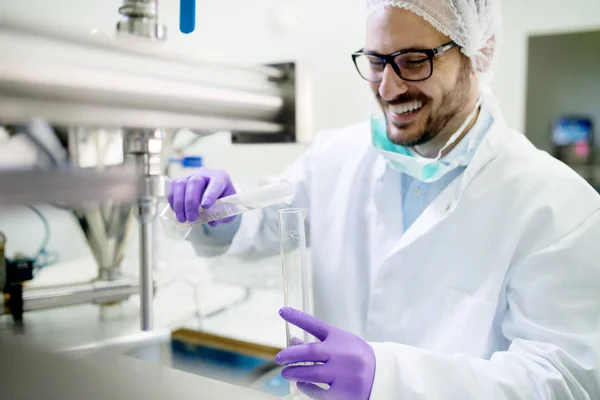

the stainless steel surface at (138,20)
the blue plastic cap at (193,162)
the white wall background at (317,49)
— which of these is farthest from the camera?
the white wall background at (317,49)

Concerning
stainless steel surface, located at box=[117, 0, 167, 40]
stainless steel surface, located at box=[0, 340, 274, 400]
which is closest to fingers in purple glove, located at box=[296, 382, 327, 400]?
stainless steel surface, located at box=[0, 340, 274, 400]

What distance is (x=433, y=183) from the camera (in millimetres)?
1027

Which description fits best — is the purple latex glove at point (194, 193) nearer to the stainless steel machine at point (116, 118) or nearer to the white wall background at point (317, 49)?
the stainless steel machine at point (116, 118)

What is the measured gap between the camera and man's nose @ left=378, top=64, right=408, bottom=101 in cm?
91

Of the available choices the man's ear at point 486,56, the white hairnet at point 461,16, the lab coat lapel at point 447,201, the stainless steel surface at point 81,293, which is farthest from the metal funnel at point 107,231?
the man's ear at point 486,56

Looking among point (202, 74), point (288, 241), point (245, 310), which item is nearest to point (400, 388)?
point (288, 241)

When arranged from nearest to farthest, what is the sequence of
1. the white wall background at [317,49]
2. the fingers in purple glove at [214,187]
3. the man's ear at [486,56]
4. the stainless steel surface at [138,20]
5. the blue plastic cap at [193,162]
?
the stainless steel surface at [138,20]
the fingers in purple glove at [214,187]
the man's ear at [486,56]
the blue plastic cap at [193,162]
the white wall background at [317,49]

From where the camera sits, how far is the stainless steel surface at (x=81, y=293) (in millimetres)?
941

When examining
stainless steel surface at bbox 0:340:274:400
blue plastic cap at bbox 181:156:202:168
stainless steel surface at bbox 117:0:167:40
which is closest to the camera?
stainless steel surface at bbox 0:340:274:400

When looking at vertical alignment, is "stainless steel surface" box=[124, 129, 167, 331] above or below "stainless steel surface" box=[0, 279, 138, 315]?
above

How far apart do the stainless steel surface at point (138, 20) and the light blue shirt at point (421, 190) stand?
1.78ft

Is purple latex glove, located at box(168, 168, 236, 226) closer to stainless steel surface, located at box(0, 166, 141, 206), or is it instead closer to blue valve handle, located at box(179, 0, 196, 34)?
stainless steel surface, located at box(0, 166, 141, 206)

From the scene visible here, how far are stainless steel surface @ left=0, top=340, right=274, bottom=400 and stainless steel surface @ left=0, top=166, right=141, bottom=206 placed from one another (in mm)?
134

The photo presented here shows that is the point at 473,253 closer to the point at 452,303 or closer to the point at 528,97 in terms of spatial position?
the point at 452,303
